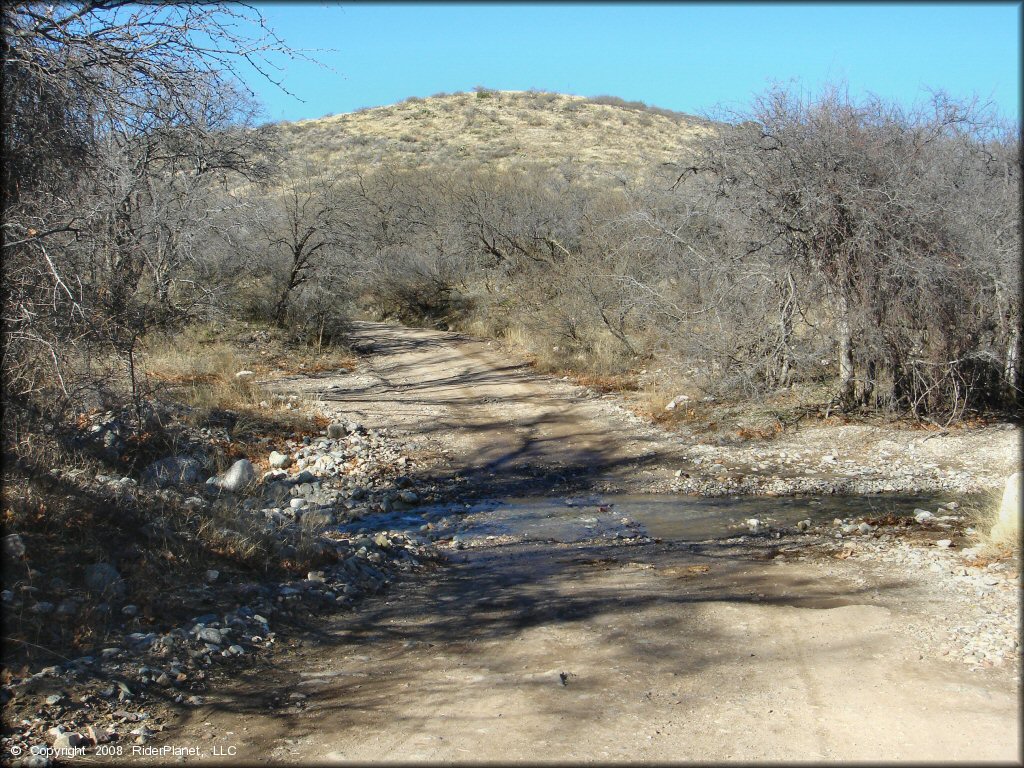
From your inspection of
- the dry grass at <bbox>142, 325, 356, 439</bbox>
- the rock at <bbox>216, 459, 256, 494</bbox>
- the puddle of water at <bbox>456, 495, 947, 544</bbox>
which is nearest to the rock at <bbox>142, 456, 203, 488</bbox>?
the rock at <bbox>216, 459, 256, 494</bbox>

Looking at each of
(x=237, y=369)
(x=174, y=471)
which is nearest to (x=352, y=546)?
(x=174, y=471)

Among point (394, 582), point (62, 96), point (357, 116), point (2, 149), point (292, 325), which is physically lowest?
point (394, 582)

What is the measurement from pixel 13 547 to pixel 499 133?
52631mm

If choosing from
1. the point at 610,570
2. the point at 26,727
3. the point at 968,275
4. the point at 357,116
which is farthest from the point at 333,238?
the point at 357,116

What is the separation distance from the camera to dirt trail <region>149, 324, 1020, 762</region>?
3.85m

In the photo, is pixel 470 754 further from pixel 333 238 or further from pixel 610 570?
pixel 333 238

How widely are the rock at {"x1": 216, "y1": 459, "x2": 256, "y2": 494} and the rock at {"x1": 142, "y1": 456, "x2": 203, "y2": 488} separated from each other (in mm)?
303

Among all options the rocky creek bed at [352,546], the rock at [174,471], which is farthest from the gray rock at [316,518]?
the rock at [174,471]

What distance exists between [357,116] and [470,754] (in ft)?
205

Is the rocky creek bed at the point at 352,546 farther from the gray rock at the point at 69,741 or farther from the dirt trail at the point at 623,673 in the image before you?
the dirt trail at the point at 623,673

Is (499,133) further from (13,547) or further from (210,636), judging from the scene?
(210,636)

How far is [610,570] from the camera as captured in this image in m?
7.01

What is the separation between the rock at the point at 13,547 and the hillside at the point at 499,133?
36.4 metres

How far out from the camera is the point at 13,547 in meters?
5.43
